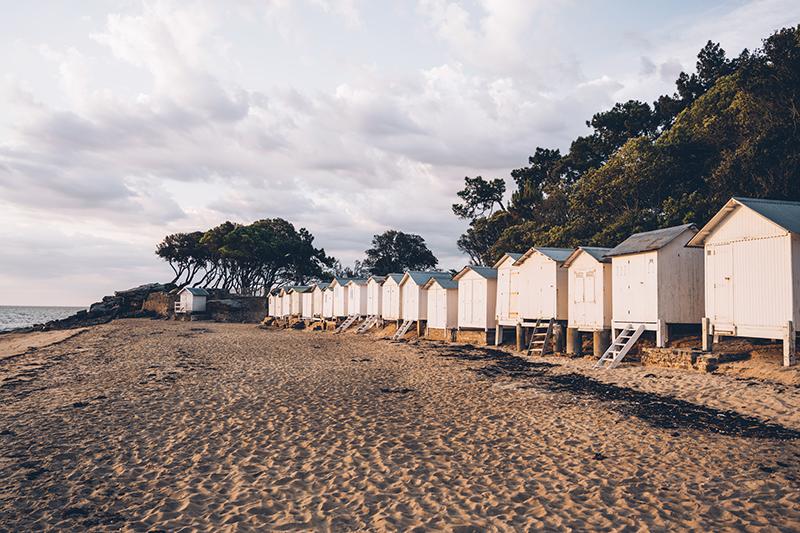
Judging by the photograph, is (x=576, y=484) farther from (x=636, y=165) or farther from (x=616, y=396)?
(x=636, y=165)

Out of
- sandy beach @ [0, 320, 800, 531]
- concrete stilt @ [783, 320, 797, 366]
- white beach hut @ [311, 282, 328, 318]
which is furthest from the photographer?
white beach hut @ [311, 282, 328, 318]

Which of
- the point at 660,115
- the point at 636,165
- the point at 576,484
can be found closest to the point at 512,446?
the point at 576,484

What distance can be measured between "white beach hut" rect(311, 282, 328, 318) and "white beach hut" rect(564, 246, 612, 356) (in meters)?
31.4

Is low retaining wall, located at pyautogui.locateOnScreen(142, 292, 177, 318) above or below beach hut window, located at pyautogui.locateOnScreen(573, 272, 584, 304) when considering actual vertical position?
below

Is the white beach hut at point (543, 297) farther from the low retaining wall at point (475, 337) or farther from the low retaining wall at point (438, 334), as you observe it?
the low retaining wall at point (438, 334)

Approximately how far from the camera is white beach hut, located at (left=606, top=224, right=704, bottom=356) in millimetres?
18781

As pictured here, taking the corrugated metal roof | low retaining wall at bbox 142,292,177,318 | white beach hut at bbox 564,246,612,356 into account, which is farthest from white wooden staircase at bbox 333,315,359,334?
low retaining wall at bbox 142,292,177,318

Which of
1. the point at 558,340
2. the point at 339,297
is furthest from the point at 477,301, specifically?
the point at 339,297

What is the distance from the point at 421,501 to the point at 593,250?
17.3 m

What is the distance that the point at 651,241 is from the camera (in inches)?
770

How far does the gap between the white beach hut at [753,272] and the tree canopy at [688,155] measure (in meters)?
14.2

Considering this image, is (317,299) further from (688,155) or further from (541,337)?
(688,155)

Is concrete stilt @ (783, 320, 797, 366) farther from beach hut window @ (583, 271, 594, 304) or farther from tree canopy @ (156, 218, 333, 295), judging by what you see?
tree canopy @ (156, 218, 333, 295)

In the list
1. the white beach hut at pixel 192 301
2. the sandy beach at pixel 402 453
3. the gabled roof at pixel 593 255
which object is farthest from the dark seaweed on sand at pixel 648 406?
the white beach hut at pixel 192 301
